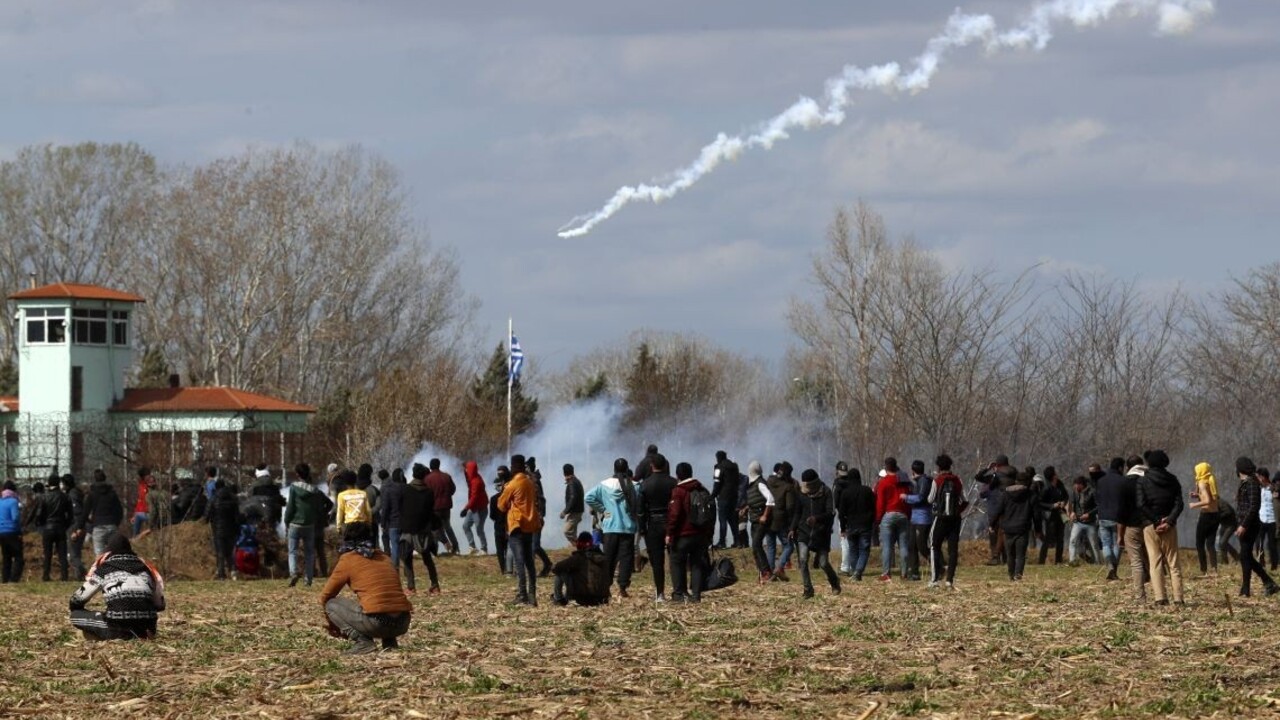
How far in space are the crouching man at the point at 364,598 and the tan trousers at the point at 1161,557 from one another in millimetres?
8419

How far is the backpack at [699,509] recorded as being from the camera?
849 inches

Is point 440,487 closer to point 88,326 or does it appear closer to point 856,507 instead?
point 856,507

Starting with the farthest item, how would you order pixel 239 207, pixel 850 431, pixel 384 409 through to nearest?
pixel 239 207 → pixel 384 409 → pixel 850 431

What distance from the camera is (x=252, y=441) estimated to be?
197 ft


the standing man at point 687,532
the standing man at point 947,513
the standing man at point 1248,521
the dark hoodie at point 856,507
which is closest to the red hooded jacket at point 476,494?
the dark hoodie at point 856,507

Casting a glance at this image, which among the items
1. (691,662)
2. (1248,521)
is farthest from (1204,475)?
(691,662)

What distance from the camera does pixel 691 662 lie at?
50.0 feet

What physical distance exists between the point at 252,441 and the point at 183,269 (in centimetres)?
2210

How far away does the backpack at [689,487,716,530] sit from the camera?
849 inches

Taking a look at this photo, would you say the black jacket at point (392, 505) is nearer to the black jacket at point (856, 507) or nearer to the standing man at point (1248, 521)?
the black jacket at point (856, 507)

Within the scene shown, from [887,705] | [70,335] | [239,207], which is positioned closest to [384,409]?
[70,335]

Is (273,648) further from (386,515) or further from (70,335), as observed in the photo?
(70,335)

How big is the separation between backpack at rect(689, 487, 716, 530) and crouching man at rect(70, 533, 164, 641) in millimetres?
6278

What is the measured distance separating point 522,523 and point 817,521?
415cm
